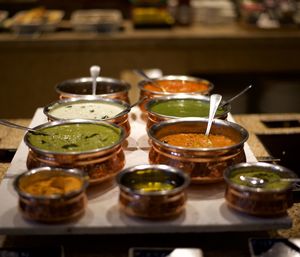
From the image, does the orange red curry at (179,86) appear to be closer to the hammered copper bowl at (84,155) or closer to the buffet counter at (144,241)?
the hammered copper bowl at (84,155)

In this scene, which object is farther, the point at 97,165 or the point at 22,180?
the point at 97,165

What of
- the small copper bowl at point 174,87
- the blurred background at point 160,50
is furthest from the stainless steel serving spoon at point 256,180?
the blurred background at point 160,50

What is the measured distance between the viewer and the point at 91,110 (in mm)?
2064

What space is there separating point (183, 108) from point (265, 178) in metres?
0.64

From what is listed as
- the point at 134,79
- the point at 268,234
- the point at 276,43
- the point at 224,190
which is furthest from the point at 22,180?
the point at 276,43

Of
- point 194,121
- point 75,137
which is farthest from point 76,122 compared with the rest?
point 194,121

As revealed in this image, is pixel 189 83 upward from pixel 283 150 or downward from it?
upward

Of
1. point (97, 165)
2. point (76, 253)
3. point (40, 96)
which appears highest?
point (97, 165)

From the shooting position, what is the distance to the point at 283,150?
2.13m

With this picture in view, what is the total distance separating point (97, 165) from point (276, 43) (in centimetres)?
290

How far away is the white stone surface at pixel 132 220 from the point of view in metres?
1.40

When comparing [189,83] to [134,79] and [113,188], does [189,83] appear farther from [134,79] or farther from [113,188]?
[113,188]

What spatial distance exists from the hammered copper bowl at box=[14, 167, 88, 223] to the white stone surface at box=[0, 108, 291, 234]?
0.11 feet

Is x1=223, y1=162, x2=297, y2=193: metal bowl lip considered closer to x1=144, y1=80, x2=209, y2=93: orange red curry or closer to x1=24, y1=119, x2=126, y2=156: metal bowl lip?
x1=24, y1=119, x2=126, y2=156: metal bowl lip
